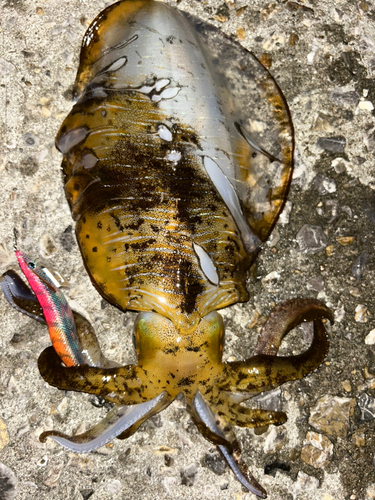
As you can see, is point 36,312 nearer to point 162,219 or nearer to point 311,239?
point 162,219

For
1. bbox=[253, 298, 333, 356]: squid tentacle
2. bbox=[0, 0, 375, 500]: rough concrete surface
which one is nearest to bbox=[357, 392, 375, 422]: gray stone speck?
bbox=[0, 0, 375, 500]: rough concrete surface

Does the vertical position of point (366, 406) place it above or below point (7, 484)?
below

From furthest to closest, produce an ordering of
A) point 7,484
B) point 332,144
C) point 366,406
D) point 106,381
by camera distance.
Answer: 1. point 332,144
2. point 366,406
3. point 7,484
4. point 106,381

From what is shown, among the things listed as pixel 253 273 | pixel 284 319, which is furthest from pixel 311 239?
pixel 284 319

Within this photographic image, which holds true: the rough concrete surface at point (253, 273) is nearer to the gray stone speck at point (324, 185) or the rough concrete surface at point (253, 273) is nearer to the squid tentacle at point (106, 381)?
the gray stone speck at point (324, 185)

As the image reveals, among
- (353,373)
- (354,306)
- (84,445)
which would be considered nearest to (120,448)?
(84,445)

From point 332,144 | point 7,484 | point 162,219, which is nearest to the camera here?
point 162,219

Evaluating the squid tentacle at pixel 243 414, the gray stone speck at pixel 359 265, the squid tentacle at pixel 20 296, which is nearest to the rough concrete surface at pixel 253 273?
the gray stone speck at pixel 359 265
